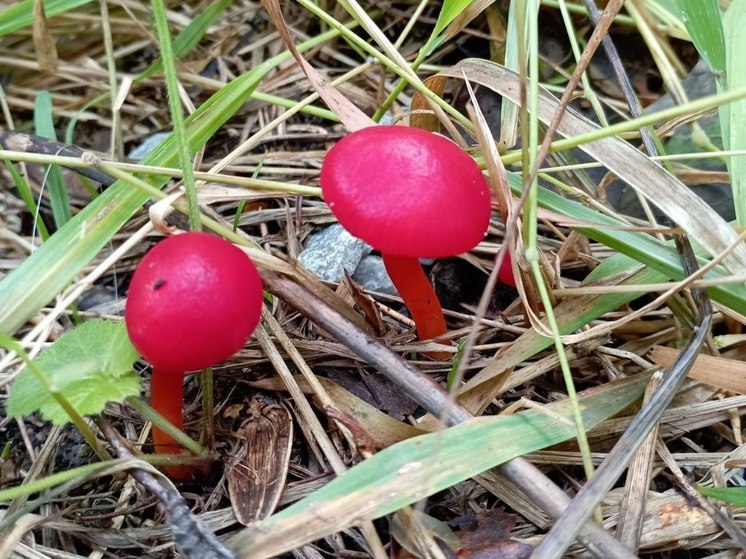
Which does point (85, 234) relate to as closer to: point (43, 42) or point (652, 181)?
point (43, 42)

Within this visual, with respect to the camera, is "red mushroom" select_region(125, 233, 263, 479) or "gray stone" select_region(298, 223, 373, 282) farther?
"gray stone" select_region(298, 223, 373, 282)

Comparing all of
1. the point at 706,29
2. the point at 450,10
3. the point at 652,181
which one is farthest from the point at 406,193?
the point at 706,29

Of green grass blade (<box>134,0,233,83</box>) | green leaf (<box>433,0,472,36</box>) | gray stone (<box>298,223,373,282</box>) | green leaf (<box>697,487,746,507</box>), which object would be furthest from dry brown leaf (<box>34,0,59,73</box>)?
green leaf (<box>697,487,746,507</box>)

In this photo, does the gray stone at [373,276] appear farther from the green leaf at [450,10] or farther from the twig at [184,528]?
the twig at [184,528]

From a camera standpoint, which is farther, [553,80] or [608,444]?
[553,80]

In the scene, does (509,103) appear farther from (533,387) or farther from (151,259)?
(151,259)

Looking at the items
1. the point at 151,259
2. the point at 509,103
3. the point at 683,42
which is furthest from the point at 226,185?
the point at 683,42

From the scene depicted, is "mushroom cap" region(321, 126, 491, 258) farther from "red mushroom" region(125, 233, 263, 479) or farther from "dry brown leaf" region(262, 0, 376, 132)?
"dry brown leaf" region(262, 0, 376, 132)
